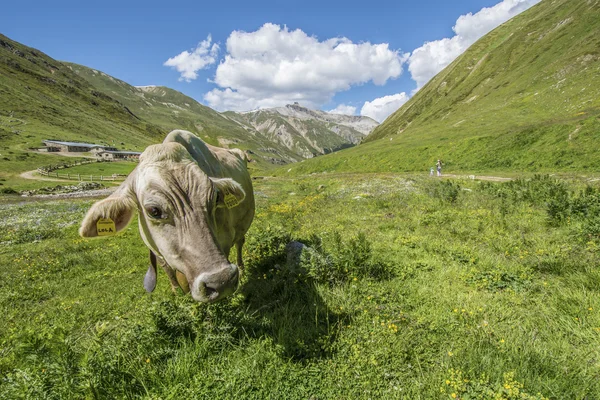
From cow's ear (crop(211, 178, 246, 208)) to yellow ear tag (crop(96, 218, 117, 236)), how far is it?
1556 millimetres

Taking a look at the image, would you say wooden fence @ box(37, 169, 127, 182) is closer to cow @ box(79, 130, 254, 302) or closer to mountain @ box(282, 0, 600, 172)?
mountain @ box(282, 0, 600, 172)

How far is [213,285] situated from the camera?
10.9 feet

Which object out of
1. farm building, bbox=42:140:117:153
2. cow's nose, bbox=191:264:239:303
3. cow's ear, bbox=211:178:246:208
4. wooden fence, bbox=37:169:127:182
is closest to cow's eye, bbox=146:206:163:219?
cow's ear, bbox=211:178:246:208

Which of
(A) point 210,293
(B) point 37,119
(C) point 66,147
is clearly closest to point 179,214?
(A) point 210,293

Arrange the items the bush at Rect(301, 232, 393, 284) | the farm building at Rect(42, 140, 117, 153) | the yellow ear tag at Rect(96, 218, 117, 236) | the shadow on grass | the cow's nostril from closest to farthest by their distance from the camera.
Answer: the cow's nostril, the yellow ear tag at Rect(96, 218, 117, 236), the shadow on grass, the bush at Rect(301, 232, 393, 284), the farm building at Rect(42, 140, 117, 153)

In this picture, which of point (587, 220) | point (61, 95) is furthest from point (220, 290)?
point (61, 95)

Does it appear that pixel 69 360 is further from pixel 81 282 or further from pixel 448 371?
pixel 81 282

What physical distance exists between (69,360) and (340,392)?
353 cm

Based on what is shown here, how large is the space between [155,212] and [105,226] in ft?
2.82

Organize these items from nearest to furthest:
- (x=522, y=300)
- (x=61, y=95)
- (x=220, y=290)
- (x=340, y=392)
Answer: (x=220, y=290) < (x=340, y=392) < (x=522, y=300) < (x=61, y=95)

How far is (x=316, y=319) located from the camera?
473cm

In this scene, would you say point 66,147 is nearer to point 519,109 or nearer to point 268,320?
point 268,320

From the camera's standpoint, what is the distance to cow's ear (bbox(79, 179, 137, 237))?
148 inches

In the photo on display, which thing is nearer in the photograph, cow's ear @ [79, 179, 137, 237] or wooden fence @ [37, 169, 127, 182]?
cow's ear @ [79, 179, 137, 237]
